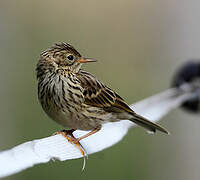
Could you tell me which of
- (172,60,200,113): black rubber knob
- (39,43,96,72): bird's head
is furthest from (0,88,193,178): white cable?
(39,43,96,72): bird's head

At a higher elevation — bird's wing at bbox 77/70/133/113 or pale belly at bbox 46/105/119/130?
bird's wing at bbox 77/70/133/113

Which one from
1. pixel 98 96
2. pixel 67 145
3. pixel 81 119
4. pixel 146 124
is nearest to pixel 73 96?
pixel 81 119

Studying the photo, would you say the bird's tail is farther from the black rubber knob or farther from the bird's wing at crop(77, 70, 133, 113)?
the black rubber knob

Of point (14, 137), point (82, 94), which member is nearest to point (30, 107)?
point (14, 137)

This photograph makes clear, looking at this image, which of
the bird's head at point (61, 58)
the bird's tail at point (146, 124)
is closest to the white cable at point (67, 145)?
the bird's tail at point (146, 124)

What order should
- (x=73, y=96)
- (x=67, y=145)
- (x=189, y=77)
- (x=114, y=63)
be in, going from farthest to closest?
(x=114, y=63), (x=189, y=77), (x=73, y=96), (x=67, y=145)

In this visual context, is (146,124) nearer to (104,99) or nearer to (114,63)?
(104,99)
